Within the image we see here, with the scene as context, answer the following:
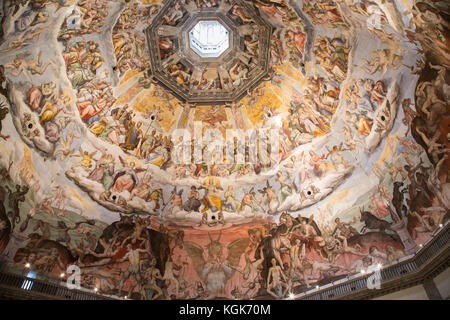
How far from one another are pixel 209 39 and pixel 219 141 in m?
5.17

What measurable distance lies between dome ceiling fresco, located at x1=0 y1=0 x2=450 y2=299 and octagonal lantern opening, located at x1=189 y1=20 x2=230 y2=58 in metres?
0.13

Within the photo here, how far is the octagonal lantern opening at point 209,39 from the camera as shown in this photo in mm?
15914

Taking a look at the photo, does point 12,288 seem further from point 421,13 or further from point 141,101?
point 421,13

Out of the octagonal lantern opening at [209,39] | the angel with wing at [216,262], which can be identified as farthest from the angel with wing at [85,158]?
the octagonal lantern opening at [209,39]

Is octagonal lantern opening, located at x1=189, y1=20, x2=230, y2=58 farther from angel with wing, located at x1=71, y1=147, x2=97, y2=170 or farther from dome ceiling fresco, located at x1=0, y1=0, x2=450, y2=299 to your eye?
angel with wing, located at x1=71, y1=147, x2=97, y2=170

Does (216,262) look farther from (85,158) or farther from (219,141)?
(85,158)

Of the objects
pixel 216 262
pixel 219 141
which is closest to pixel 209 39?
pixel 219 141

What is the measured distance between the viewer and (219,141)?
17.0 meters

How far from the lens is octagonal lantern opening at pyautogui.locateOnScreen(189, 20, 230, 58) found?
1591cm

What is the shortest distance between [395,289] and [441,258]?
1.98 meters

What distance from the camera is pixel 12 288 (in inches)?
432

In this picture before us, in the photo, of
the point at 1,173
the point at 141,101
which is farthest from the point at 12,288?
the point at 141,101

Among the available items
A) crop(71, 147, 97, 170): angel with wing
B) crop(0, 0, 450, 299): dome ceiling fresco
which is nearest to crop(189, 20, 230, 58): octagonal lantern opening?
crop(0, 0, 450, 299): dome ceiling fresco
